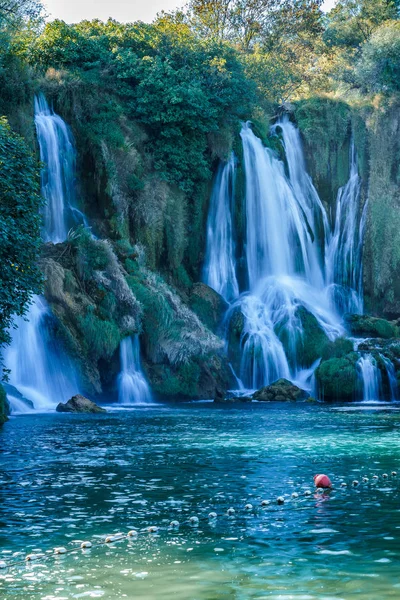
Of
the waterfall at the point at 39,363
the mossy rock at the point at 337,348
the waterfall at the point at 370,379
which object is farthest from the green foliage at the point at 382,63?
the waterfall at the point at 39,363

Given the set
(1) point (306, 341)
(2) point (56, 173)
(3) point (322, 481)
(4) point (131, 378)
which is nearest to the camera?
(3) point (322, 481)

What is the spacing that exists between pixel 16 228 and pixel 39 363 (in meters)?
11.8

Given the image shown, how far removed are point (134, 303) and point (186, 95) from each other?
1354 cm

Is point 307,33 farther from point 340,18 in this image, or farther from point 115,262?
point 115,262

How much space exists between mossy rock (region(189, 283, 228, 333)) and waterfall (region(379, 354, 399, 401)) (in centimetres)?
830

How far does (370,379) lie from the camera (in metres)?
38.4

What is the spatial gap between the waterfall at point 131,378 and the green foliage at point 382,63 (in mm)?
28738

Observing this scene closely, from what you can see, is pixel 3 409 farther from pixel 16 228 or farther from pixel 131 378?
pixel 131 378

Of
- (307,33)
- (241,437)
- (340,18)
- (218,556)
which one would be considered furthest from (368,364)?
(307,33)

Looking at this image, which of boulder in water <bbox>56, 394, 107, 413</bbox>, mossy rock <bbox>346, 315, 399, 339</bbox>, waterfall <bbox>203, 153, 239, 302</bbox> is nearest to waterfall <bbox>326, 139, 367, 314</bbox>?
mossy rock <bbox>346, 315, 399, 339</bbox>

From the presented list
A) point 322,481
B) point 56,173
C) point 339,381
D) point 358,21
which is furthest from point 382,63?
point 322,481

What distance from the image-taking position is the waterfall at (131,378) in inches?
1406

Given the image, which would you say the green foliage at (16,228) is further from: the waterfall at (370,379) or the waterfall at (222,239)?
the waterfall at (222,239)

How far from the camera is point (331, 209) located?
5319 cm
